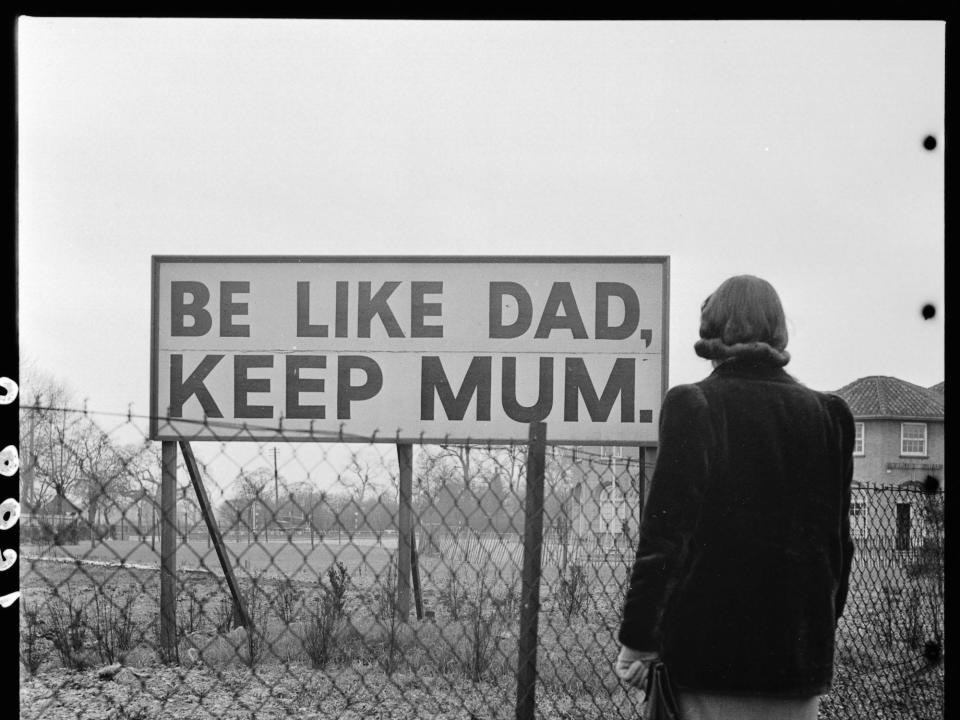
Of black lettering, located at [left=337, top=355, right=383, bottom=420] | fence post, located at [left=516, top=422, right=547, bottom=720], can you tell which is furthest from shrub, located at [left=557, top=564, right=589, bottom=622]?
fence post, located at [left=516, top=422, right=547, bottom=720]

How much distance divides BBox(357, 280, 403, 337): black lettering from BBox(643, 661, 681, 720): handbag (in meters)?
2.64

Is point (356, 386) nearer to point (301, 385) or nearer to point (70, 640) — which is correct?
point (301, 385)

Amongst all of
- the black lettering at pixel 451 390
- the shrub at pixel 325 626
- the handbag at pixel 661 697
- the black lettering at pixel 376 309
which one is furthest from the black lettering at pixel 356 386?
the handbag at pixel 661 697

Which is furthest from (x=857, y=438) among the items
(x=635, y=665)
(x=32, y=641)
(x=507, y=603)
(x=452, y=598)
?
(x=32, y=641)

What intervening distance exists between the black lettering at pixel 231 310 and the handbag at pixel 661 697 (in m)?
3.11

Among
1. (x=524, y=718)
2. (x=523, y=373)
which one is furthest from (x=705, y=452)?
(x=523, y=373)

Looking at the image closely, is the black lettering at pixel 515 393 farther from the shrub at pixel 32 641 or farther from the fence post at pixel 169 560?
the shrub at pixel 32 641

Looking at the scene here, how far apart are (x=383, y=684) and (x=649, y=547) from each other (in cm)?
255

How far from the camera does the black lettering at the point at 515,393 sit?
15.5ft

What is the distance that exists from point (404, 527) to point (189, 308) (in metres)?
1.74

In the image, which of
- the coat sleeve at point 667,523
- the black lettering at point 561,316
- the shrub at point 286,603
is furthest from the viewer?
the shrub at point 286,603

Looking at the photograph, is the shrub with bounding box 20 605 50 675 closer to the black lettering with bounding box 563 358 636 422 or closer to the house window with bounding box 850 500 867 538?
the black lettering with bounding box 563 358 636 422

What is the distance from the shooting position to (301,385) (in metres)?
4.78

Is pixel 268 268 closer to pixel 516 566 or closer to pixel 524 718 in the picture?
pixel 516 566
